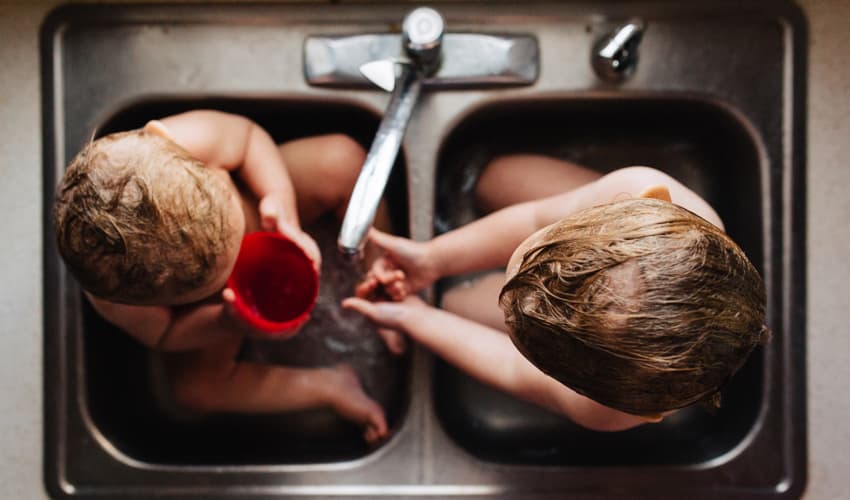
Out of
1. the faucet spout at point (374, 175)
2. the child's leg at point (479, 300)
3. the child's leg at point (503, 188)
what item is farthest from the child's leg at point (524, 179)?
the faucet spout at point (374, 175)

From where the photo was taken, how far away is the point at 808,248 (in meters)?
0.79

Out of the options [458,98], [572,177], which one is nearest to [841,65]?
[572,177]

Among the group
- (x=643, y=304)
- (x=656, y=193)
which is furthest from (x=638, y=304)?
(x=656, y=193)

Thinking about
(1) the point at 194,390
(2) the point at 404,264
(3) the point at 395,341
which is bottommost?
(1) the point at 194,390

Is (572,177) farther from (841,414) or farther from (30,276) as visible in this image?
(30,276)

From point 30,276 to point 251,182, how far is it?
11.7 inches

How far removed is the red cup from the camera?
2.35 ft

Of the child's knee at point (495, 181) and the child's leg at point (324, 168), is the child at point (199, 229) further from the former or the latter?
the child's knee at point (495, 181)

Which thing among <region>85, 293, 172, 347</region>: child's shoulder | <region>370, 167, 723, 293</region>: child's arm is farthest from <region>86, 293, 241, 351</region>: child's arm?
<region>370, 167, 723, 293</region>: child's arm

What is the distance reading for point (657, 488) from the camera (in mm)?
760

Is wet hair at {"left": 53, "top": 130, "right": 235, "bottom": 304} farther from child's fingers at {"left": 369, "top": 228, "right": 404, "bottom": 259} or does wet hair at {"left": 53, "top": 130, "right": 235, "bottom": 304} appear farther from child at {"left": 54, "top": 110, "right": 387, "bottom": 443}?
child's fingers at {"left": 369, "top": 228, "right": 404, "bottom": 259}

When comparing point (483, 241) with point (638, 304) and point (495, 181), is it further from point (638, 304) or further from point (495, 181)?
point (638, 304)

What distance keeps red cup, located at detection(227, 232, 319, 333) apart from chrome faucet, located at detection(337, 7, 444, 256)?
3.0 inches

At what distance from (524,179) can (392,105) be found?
0.77 ft
